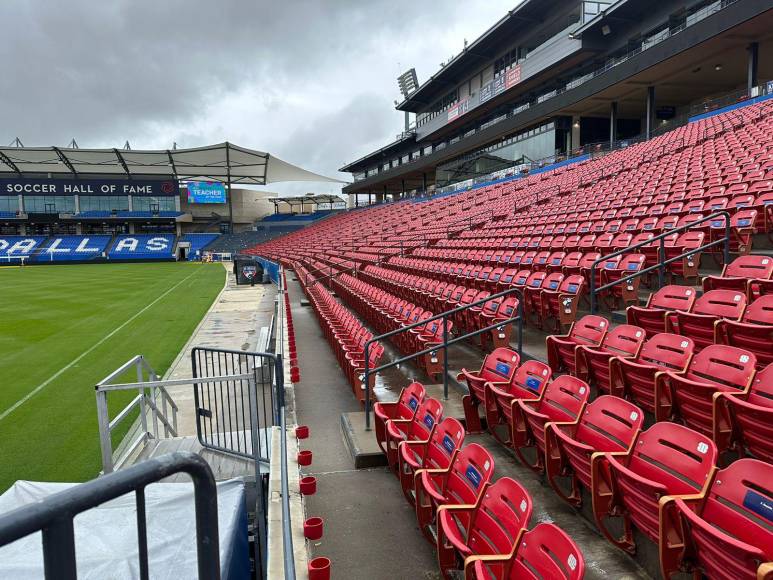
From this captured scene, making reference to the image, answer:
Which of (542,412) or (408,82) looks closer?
(542,412)

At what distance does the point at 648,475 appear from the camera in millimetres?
3121

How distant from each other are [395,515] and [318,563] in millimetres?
1103

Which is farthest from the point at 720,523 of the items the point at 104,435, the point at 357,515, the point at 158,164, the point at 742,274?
the point at 158,164

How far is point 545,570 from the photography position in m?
2.33

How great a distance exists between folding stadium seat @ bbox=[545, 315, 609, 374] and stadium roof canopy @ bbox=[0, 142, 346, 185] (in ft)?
172

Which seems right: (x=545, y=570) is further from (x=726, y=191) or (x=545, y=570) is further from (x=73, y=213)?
(x=73, y=213)

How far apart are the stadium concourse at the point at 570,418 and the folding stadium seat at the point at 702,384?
15 mm

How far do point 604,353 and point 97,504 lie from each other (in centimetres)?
444

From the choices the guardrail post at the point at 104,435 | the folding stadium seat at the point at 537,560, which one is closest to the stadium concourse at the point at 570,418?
the folding stadium seat at the point at 537,560

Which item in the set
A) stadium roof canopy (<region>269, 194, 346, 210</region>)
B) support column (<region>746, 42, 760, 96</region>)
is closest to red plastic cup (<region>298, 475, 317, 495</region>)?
support column (<region>746, 42, 760, 96</region>)

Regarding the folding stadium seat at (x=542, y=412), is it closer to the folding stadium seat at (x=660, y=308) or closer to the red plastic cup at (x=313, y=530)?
the red plastic cup at (x=313, y=530)

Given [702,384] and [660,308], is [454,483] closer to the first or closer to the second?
[702,384]

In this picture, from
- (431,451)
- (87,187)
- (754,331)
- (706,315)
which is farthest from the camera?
(87,187)

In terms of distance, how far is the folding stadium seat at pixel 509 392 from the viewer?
14.9 feet
